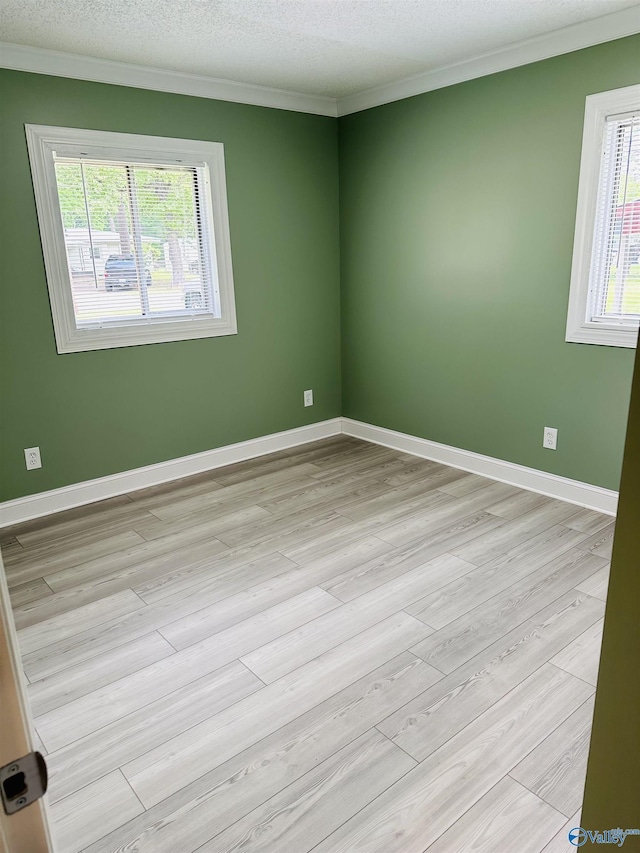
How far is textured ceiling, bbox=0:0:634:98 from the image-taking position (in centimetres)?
254

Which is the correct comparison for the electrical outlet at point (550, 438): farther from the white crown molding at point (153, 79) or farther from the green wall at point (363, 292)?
the white crown molding at point (153, 79)

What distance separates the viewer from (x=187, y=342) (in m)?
3.89

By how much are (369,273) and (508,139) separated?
1.36m

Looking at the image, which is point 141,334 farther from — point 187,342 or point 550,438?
point 550,438

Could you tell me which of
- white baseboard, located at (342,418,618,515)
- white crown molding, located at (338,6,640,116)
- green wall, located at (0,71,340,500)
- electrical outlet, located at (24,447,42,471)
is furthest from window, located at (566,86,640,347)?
electrical outlet, located at (24,447,42,471)

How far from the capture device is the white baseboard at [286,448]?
339 centimetres

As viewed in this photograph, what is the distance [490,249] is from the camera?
140 inches

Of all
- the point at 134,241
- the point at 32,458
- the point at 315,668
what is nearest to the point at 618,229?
the point at 315,668

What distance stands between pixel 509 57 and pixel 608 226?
3.68ft

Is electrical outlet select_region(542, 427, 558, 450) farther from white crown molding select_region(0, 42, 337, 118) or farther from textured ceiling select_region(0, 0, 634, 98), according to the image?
white crown molding select_region(0, 42, 337, 118)

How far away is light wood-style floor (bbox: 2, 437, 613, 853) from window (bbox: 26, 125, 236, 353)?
1203 mm

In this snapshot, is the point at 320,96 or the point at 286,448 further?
the point at 286,448

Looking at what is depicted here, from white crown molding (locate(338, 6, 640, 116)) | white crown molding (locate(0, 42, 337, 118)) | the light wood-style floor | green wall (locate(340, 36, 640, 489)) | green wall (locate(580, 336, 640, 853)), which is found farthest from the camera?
green wall (locate(340, 36, 640, 489))

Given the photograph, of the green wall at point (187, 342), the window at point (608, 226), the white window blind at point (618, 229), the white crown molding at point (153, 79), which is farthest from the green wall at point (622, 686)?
the white crown molding at point (153, 79)
